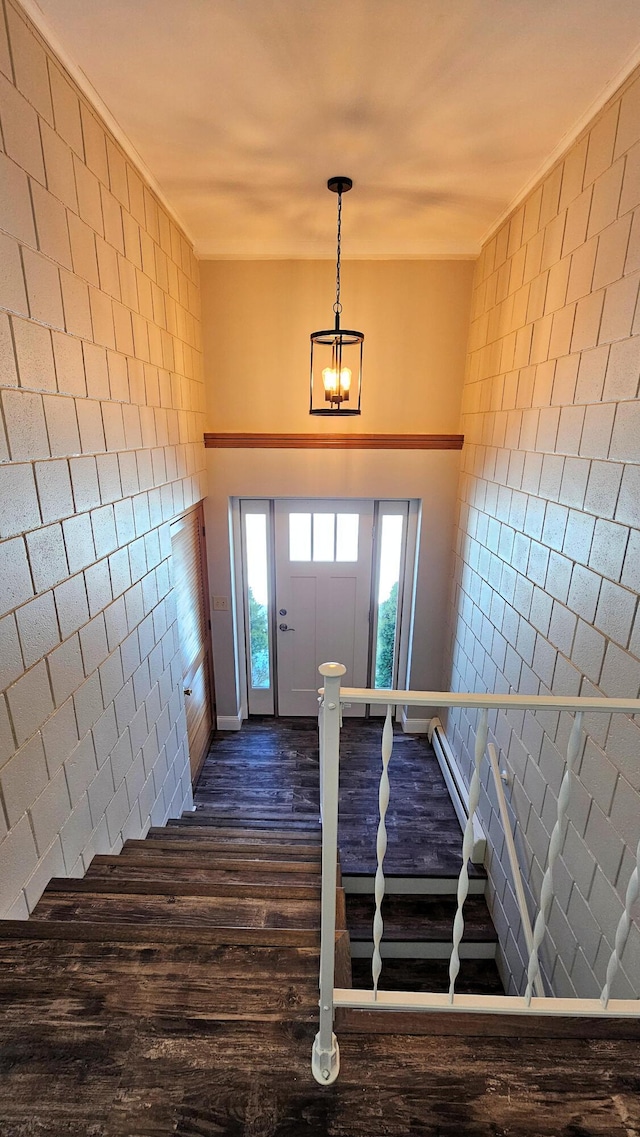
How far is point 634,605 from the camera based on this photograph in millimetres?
1586

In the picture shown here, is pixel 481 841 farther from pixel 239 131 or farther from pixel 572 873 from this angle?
pixel 239 131

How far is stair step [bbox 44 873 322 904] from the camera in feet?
5.22

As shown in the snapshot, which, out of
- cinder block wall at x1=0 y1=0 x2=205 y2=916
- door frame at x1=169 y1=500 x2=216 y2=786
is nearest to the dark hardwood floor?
cinder block wall at x1=0 y1=0 x2=205 y2=916

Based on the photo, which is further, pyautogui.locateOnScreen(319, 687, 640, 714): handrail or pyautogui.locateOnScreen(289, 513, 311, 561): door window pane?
pyautogui.locateOnScreen(289, 513, 311, 561): door window pane

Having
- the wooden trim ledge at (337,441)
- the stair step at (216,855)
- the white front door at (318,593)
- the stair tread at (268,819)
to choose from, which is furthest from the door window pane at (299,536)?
the stair step at (216,855)

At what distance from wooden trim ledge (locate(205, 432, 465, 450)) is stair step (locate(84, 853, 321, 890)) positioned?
2704 mm

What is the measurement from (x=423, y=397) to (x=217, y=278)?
1.63 metres

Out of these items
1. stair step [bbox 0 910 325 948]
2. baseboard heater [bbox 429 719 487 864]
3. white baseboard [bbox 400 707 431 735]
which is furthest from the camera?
white baseboard [bbox 400 707 431 735]

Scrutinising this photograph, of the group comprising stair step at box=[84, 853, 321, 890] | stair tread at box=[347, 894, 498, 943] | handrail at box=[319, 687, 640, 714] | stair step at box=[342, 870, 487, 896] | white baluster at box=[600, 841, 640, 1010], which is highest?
handrail at box=[319, 687, 640, 714]

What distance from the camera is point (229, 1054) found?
1.08 meters

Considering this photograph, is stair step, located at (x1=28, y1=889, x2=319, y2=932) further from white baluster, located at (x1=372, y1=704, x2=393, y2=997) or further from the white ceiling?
the white ceiling

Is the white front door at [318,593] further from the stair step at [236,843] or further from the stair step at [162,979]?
the stair step at [162,979]

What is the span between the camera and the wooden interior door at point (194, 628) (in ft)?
10.6

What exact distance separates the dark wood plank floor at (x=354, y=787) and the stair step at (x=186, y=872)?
4.15 feet
